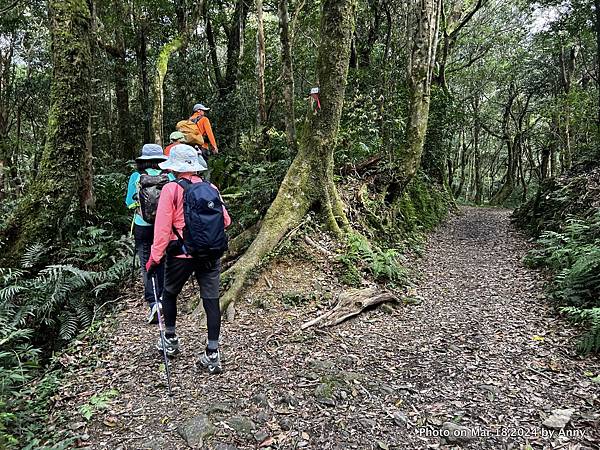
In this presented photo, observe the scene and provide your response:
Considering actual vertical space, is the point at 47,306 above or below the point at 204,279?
below

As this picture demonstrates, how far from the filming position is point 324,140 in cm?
797

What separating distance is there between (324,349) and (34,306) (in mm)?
4381

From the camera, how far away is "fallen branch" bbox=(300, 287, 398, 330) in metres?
5.82

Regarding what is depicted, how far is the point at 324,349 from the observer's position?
17.0ft

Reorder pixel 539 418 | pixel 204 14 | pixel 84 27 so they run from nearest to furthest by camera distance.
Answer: pixel 539 418 < pixel 84 27 < pixel 204 14

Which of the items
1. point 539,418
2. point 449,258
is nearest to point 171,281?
point 539,418

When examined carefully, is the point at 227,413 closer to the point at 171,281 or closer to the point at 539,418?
the point at 171,281

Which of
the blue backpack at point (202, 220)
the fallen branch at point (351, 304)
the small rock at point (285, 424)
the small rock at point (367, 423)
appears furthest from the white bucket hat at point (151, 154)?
the small rock at point (367, 423)

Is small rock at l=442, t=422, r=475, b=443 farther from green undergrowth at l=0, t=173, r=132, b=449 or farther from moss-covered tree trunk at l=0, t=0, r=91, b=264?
moss-covered tree trunk at l=0, t=0, r=91, b=264

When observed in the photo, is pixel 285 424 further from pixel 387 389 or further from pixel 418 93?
pixel 418 93

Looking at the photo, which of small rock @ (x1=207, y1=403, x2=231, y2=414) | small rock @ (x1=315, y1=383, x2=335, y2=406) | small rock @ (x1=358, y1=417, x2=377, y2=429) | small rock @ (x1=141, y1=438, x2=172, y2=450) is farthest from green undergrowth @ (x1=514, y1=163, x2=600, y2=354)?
small rock @ (x1=141, y1=438, x2=172, y2=450)

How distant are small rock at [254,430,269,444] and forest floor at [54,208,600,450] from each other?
1 centimetres

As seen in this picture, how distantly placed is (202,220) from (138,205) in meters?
2.18

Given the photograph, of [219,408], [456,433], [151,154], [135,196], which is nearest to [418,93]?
[151,154]
